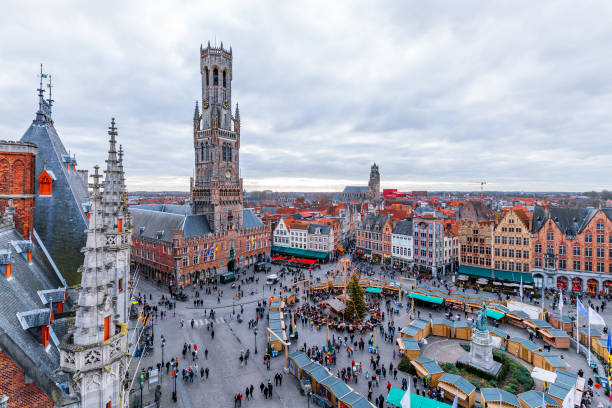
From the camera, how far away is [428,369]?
24156 millimetres

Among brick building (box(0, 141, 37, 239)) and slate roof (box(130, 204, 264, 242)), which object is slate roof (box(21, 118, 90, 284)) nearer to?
brick building (box(0, 141, 37, 239))

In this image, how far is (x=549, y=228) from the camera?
166 ft

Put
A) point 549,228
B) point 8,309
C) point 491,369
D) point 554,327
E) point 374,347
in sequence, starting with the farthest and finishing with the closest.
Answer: point 549,228
point 554,327
point 374,347
point 491,369
point 8,309

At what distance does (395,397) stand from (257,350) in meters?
14.2

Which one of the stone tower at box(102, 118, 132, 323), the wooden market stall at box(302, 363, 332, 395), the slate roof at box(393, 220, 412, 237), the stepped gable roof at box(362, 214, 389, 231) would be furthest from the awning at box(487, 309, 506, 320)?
the stone tower at box(102, 118, 132, 323)

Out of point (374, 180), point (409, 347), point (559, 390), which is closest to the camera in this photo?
point (559, 390)

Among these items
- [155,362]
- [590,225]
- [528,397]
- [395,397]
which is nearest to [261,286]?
[155,362]

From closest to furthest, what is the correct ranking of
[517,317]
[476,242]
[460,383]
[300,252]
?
[460,383], [517,317], [476,242], [300,252]

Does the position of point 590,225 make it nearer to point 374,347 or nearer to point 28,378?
point 374,347

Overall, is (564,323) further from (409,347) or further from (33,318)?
(33,318)

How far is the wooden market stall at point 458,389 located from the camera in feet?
69.9

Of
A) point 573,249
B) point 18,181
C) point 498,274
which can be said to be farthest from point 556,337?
point 18,181

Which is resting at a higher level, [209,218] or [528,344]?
[209,218]

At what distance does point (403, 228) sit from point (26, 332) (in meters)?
61.3
